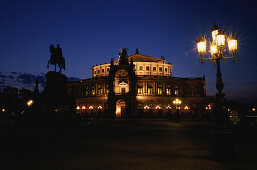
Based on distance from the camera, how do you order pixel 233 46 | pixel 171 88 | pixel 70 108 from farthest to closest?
pixel 171 88
pixel 70 108
pixel 233 46

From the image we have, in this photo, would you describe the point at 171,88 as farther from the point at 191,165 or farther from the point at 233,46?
the point at 191,165

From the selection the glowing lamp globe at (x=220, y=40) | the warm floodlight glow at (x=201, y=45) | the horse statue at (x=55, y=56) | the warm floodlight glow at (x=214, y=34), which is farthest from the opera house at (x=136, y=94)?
the glowing lamp globe at (x=220, y=40)

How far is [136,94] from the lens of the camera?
65938 millimetres

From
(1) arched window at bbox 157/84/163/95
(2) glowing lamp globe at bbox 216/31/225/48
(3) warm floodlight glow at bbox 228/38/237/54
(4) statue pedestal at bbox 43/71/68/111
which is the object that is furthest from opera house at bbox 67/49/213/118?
(2) glowing lamp globe at bbox 216/31/225/48

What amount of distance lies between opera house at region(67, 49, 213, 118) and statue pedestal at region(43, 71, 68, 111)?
123 feet

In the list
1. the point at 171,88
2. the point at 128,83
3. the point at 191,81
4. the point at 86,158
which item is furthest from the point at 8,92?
the point at 86,158

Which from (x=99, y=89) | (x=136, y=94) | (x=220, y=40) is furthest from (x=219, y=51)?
(x=99, y=89)

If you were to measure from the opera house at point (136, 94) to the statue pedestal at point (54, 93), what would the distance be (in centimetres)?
3734

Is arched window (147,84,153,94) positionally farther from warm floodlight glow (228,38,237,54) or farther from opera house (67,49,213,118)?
warm floodlight glow (228,38,237,54)

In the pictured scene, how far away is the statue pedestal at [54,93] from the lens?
24734mm

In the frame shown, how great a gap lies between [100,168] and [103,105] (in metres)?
61.1

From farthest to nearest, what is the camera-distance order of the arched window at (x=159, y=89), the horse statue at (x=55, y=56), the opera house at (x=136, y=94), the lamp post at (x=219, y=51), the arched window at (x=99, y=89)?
the arched window at (x=99, y=89) < the arched window at (x=159, y=89) < the opera house at (x=136, y=94) < the horse statue at (x=55, y=56) < the lamp post at (x=219, y=51)

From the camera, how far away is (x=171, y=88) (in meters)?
71.2

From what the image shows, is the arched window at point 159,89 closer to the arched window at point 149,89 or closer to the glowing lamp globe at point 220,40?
Result: the arched window at point 149,89
